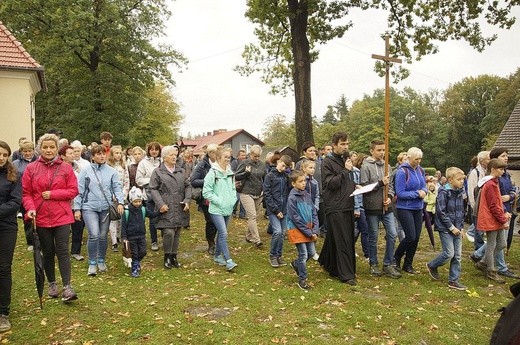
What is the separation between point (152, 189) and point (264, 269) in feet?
7.89

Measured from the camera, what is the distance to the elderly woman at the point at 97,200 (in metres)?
6.98

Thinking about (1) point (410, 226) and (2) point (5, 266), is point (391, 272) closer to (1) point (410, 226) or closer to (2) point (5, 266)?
(1) point (410, 226)

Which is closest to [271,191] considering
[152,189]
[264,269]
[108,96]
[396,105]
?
[264,269]

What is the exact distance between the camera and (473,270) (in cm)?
815

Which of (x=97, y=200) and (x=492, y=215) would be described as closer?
(x=97, y=200)

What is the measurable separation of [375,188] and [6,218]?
5302mm

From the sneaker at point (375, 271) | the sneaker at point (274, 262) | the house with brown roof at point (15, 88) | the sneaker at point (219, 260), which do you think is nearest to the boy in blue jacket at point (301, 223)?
the sneaker at point (274, 262)

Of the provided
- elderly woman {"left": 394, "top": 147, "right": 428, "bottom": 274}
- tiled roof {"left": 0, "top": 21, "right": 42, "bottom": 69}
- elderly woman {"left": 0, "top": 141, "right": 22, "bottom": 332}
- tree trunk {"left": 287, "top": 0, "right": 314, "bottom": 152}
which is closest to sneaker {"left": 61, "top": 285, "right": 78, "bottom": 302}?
elderly woman {"left": 0, "top": 141, "right": 22, "bottom": 332}

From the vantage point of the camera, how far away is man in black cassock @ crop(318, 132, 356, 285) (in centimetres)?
692

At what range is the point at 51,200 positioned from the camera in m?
5.57

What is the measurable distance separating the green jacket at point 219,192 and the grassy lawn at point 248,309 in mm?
1106

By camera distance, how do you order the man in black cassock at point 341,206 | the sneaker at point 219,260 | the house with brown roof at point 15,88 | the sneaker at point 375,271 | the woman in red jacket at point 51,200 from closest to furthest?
the woman in red jacket at point 51,200 < the man in black cassock at point 341,206 < the sneaker at point 375,271 < the sneaker at point 219,260 < the house with brown roof at point 15,88

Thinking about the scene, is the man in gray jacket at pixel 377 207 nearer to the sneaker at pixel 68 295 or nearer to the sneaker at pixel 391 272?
the sneaker at pixel 391 272

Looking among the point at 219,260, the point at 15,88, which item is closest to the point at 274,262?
the point at 219,260
